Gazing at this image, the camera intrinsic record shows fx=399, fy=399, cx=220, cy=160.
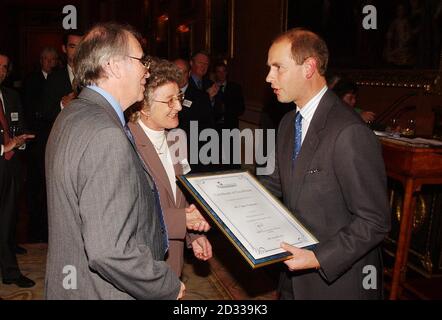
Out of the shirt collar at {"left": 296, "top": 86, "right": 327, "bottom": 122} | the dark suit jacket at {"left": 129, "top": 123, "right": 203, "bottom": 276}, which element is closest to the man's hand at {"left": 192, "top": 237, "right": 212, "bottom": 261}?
the dark suit jacket at {"left": 129, "top": 123, "right": 203, "bottom": 276}

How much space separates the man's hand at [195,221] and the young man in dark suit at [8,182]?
7.21 ft

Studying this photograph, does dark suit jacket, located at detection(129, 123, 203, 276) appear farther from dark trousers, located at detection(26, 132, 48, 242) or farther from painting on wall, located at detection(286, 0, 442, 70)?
painting on wall, located at detection(286, 0, 442, 70)

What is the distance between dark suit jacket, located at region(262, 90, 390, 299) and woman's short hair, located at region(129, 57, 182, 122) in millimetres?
964

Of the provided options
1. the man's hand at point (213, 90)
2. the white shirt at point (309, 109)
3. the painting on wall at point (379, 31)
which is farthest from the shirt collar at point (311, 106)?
the man's hand at point (213, 90)

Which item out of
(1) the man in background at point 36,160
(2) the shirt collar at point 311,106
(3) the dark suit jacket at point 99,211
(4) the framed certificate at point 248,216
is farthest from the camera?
(1) the man in background at point 36,160

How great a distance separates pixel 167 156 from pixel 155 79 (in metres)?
0.49

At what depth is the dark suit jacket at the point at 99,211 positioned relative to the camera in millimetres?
1358

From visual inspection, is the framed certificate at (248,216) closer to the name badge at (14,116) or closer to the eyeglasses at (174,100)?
the eyeglasses at (174,100)

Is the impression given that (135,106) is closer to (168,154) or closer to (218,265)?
(168,154)

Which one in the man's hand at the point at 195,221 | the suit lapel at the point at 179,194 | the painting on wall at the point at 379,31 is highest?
the painting on wall at the point at 379,31

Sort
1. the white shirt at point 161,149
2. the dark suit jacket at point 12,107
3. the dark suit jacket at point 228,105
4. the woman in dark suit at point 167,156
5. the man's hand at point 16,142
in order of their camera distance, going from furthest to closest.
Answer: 1. the dark suit jacket at point 228,105
2. the dark suit jacket at point 12,107
3. the man's hand at point 16,142
4. the white shirt at point 161,149
5. the woman in dark suit at point 167,156

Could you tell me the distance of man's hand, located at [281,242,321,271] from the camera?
6.00ft

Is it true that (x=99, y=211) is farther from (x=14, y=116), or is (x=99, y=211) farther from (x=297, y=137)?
(x=14, y=116)

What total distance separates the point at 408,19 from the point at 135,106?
3591mm
